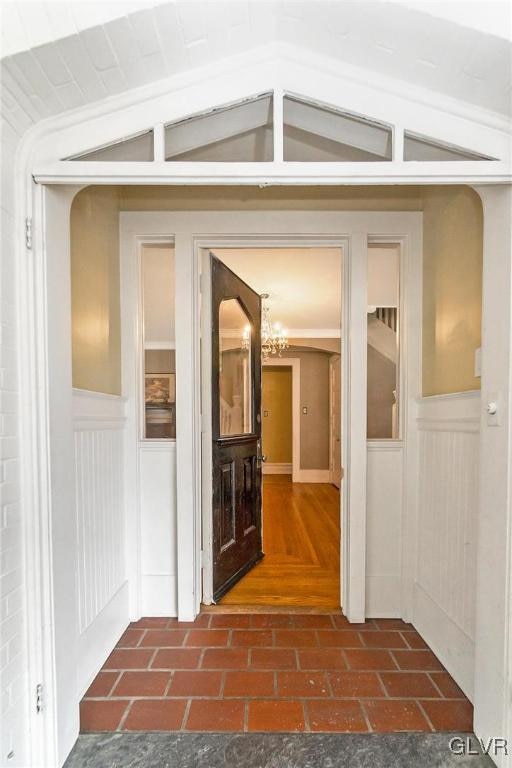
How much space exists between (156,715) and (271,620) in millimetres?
876

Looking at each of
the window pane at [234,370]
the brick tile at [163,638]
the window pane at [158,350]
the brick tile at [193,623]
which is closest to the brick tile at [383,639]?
the brick tile at [193,623]

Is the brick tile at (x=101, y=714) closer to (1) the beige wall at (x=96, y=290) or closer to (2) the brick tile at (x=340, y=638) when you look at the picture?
(2) the brick tile at (x=340, y=638)

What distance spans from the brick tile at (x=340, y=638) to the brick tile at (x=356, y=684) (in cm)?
22

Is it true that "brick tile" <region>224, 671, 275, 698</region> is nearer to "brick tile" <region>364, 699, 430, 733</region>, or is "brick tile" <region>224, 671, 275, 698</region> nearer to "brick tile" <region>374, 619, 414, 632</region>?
"brick tile" <region>364, 699, 430, 733</region>

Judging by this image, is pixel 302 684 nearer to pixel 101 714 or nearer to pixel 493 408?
pixel 101 714

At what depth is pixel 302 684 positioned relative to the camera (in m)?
1.89

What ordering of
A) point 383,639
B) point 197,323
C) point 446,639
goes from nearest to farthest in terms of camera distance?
point 446,639 → point 383,639 → point 197,323

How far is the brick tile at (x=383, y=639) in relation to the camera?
2201mm

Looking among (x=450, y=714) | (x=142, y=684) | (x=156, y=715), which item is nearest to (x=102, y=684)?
(x=142, y=684)

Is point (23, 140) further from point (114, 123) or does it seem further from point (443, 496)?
point (443, 496)

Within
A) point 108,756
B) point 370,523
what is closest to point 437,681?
point 370,523

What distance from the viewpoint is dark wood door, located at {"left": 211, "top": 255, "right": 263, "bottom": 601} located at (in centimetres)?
270

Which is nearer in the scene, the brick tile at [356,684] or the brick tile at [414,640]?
the brick tile at [356,684]

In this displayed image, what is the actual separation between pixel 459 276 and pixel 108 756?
7.88ft
